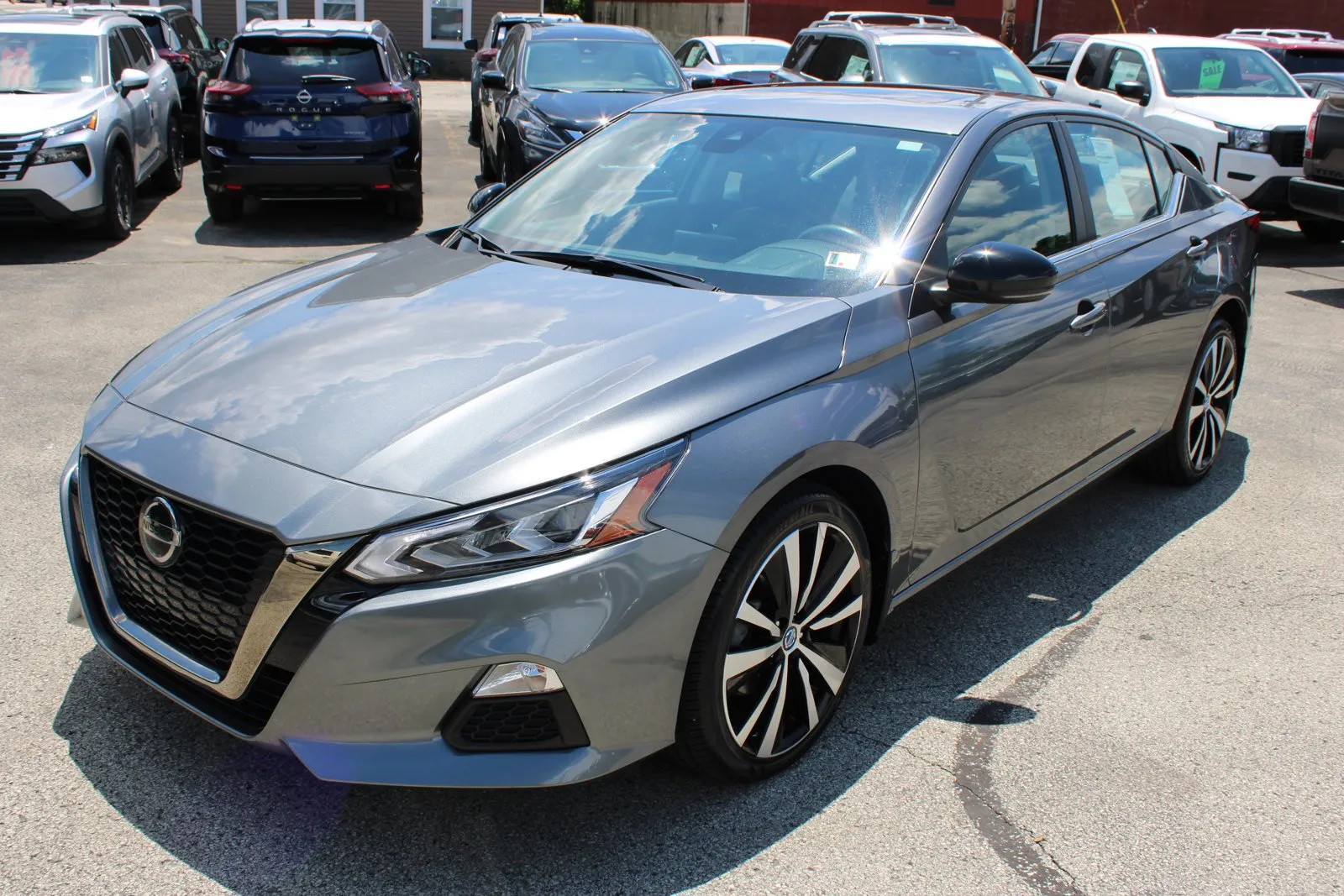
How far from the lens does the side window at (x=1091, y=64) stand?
13.2m

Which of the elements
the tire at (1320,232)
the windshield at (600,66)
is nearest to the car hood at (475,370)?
the windshield at (600,66)

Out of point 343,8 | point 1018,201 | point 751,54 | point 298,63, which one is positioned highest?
point 343,8

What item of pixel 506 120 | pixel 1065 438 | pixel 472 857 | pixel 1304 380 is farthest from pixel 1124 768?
pixel 506 120

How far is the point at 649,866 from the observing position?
2721 mm

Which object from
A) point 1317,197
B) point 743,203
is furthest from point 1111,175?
point 1317,197

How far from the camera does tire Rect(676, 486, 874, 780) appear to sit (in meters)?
2.76

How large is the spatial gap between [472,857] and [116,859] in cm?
76

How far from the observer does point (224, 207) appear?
35.4 feet

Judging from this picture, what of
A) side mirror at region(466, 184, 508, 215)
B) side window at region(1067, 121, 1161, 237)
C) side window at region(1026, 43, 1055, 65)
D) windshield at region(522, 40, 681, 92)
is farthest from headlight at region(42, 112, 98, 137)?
side window at region(1026, 43, 1055, 65)

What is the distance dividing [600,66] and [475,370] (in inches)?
372

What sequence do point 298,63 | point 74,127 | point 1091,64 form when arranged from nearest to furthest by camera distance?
point 74,127
point 298,63
point 1091,64

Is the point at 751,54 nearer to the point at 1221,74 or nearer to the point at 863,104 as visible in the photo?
the point at 1221,74

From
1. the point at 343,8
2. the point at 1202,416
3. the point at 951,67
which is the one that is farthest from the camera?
the point at 343,8

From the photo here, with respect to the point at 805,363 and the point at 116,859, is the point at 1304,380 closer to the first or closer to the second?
the point at 805,363
